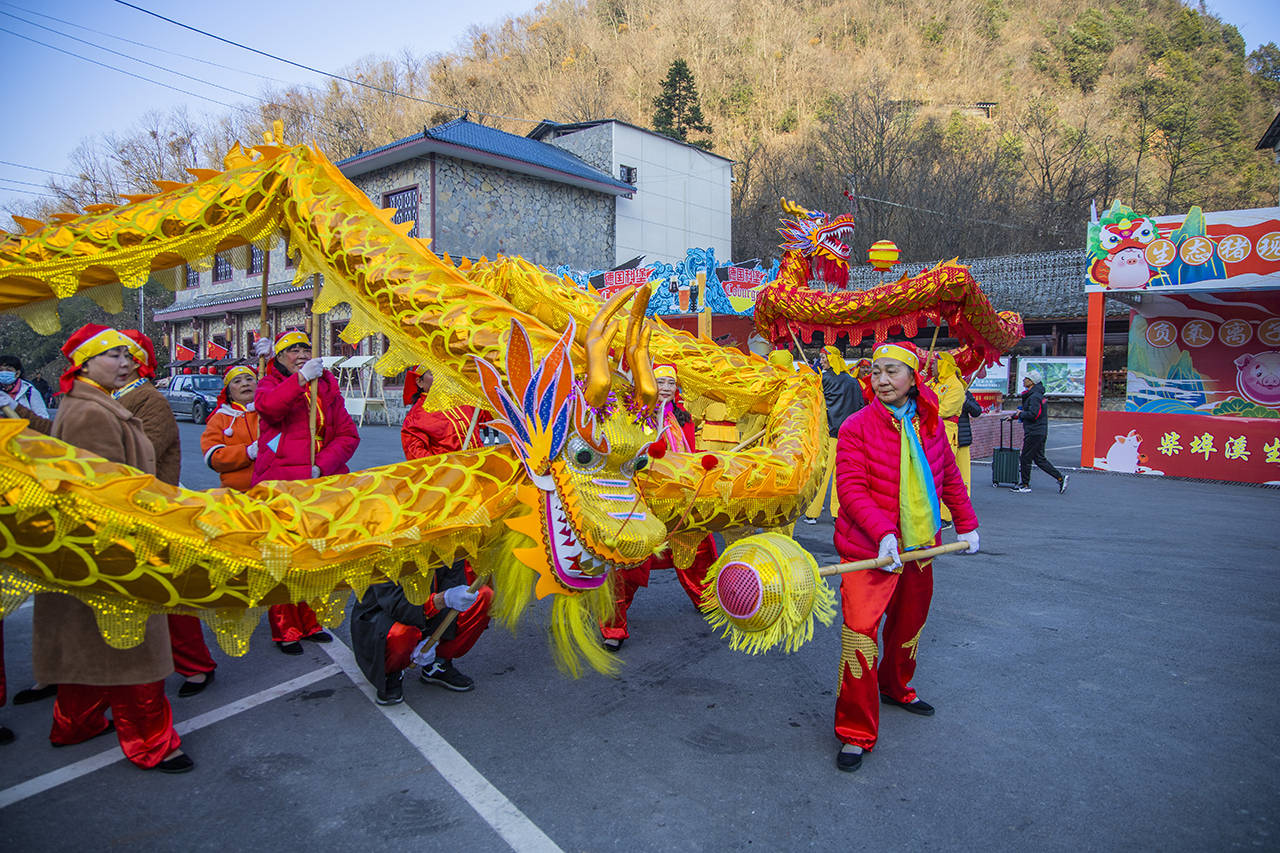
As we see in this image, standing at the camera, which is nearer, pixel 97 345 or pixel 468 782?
pixel 468 782

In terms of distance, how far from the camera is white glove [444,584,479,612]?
3100mm

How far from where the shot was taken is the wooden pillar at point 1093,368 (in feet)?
37.3

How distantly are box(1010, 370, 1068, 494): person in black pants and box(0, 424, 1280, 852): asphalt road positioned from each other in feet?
16.9

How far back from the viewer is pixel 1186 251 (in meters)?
10.2

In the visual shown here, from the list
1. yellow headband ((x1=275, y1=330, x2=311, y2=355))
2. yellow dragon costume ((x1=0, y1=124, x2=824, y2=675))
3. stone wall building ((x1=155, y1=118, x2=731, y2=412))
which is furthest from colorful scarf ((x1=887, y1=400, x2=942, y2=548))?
stone wall building ((x1=155, y1=118, x2=731, y2=412))

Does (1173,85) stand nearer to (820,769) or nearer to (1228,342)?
(1228,342)

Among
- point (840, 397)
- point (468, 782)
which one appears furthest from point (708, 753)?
point (840, 397)

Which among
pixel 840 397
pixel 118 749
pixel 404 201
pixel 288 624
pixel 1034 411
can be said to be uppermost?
pixel 404 201

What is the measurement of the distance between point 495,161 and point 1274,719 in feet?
62.6

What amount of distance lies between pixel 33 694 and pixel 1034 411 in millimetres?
10120

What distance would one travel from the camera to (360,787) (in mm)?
2789

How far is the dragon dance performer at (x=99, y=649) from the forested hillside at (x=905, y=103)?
21332mm

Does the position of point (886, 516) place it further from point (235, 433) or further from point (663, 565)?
point (235, 433)

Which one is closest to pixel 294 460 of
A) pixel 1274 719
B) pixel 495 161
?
pixel 1274 719
